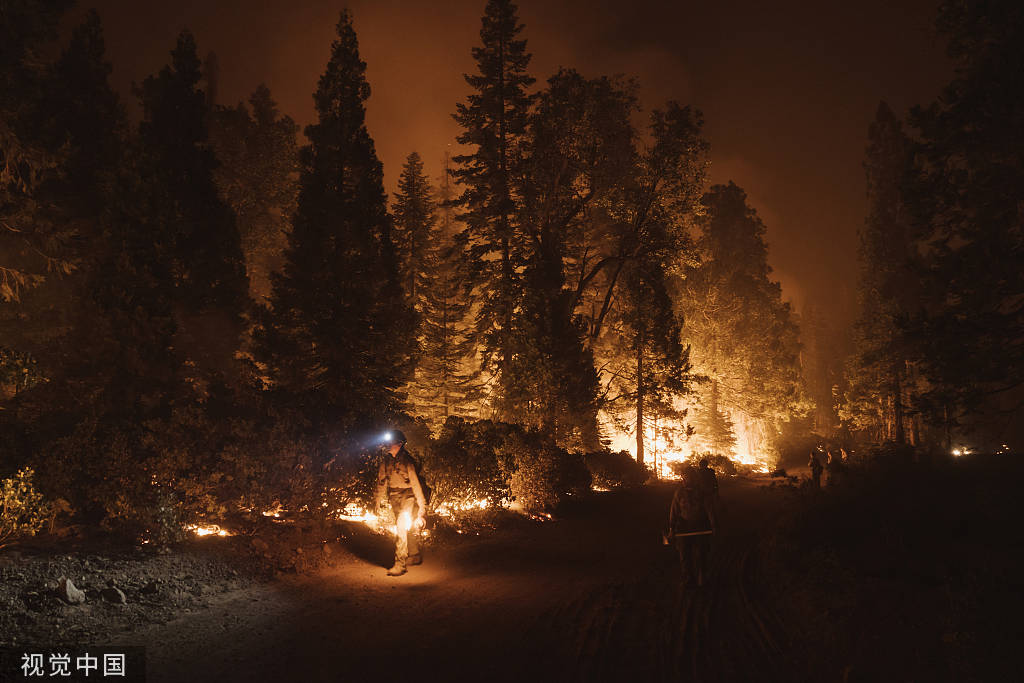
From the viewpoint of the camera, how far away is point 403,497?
36.0ft

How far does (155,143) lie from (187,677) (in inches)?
582

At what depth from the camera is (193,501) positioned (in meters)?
11.1

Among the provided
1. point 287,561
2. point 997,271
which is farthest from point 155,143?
point 997,271

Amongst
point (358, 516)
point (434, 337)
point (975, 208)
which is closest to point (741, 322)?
point (434, 337)

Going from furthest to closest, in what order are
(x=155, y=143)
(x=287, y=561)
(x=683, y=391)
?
1. (x=683, y=391)
2. (x=155, y=143)
3. (x=287, y=561)

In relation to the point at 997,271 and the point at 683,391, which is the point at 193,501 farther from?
the point at 683,391

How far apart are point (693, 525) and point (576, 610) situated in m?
2.94

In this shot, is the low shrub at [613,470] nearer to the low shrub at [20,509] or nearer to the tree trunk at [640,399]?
the tree trunk at [640,399]

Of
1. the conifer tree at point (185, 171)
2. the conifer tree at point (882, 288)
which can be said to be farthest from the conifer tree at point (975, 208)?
the conifer tree at point (882, 288)

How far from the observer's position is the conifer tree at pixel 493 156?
2673 cm

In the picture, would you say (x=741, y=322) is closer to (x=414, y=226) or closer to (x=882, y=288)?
(x=882, y=288)

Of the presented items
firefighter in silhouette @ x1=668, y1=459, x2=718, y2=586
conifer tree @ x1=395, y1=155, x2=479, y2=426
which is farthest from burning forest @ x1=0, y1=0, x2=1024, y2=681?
conifer tree @ x1=395, y1=155, x2=479, y2=426

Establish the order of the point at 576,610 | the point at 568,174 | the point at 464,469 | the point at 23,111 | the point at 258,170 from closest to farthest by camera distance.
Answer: the point at 576,610 → the point at 23,111 → the point at 464,469 → the point at 568,174 → the point at 258,170

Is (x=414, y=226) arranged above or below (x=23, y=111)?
above
